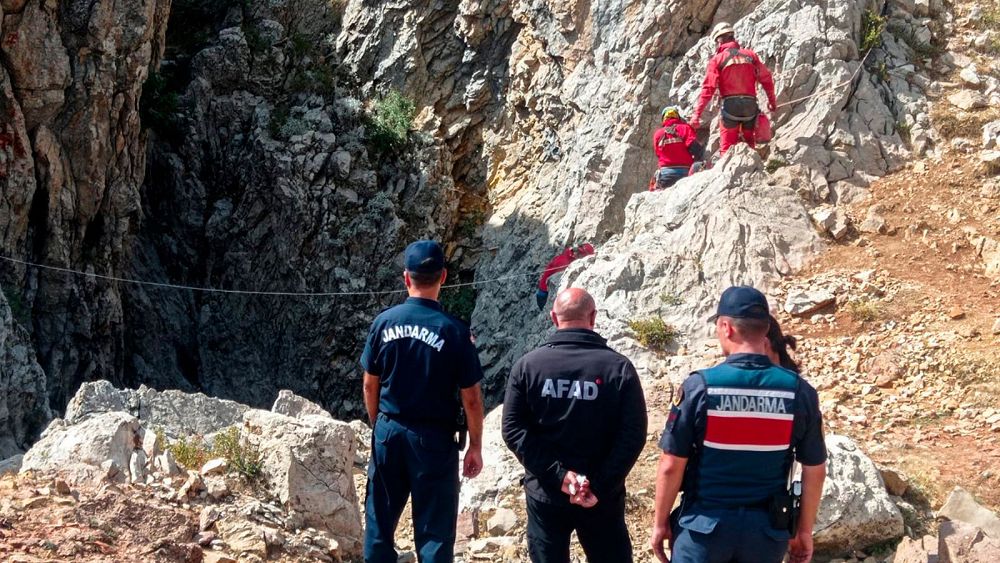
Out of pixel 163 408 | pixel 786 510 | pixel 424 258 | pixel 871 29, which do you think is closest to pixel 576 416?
pixel 786 510

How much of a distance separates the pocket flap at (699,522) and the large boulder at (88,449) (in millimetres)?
3672

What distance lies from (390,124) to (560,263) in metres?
5.88

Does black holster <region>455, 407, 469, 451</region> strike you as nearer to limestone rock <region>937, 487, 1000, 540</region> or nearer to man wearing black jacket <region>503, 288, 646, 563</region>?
man wearing black jacket <region>503, 288, 646, 563</region>

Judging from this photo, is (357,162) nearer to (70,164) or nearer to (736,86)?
(70,164)

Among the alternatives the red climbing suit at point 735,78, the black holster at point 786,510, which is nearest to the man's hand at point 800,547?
the black holster at point 786,510

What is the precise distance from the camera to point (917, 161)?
1166cm

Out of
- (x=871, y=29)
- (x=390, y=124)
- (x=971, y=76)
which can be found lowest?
(x=971, y=76)

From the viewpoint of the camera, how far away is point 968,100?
12.1 metres

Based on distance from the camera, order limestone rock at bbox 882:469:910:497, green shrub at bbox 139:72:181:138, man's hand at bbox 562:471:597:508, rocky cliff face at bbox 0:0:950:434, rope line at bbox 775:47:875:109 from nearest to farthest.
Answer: man's hand at bbox 562:471:597:508 → limestone rock at bbox 882:469:910:497 → rocky cliff face at bbox 0:0:950:434 → rope line at bbox 775:47:875:109 → green shrub at bbox 139:72:181:138

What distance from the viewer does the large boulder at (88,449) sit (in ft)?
18.0

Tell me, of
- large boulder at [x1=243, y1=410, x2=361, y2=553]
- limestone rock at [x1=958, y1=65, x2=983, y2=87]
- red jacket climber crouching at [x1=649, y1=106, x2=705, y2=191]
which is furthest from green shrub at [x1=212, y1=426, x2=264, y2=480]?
limestone rock at [x1=958, y1=65, x2=983, y2=87]

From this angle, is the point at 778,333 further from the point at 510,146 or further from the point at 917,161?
the point at 510,146

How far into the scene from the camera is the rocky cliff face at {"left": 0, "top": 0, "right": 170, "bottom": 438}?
12531 millimetres

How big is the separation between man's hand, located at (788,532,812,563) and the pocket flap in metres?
0.44
